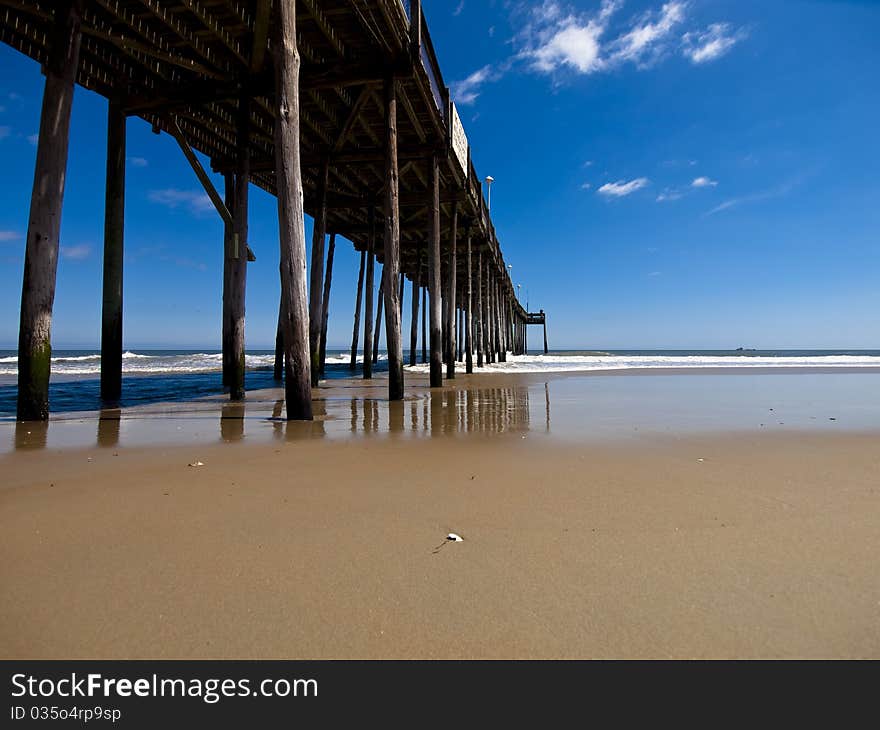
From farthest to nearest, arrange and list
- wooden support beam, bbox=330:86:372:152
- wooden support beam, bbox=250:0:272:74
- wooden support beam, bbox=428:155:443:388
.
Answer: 1. wooden support beam, bbox=428:155:443:388
2. wooden support beam, bbox=330:86:372:152
3. wooden support beam, bbox=250:0:272:74

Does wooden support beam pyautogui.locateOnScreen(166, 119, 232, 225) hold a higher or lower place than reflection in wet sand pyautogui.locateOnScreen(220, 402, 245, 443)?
higher

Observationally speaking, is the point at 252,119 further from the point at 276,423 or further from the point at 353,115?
the point at 276,423

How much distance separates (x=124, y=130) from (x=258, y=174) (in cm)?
454

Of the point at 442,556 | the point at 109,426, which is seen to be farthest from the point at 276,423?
the point at 442,556

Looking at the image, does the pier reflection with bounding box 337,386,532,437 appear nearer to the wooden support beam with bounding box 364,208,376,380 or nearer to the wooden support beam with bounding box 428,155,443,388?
the wooden support beam with bounding box 428,155,443,388

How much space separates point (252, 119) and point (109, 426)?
810 centimetres

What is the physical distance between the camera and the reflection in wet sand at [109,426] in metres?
4.33

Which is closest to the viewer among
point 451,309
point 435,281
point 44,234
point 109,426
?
point 109,426

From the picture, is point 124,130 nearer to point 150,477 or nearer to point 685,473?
point 150,477

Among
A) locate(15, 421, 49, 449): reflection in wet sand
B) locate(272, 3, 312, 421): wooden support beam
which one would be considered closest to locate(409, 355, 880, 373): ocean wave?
locate(272, 3, 312, 421): wooden support beam

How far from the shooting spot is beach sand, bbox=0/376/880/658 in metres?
1.28

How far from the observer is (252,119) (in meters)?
10.6

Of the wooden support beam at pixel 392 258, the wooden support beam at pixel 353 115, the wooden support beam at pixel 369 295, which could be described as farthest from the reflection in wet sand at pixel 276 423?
the wooden support beam at pixel 369 295

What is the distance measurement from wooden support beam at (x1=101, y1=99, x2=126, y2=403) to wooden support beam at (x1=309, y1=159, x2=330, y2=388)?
3824mm
